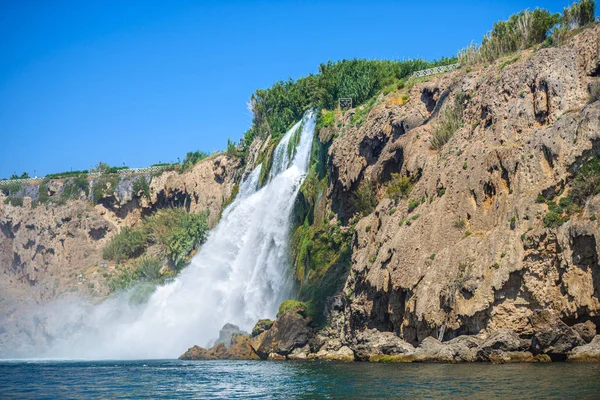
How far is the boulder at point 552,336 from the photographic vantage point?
1124 inches

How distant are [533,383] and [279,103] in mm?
66609

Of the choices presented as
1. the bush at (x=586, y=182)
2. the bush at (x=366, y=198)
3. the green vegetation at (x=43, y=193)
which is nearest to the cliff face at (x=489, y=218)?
the bush at (x=366, y=198)

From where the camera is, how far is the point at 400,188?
4469 centimetres

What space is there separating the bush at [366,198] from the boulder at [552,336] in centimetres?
2057

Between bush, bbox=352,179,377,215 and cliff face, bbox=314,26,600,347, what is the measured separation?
19.2 inches

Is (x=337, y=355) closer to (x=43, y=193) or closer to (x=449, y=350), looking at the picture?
(x=449, y=350)

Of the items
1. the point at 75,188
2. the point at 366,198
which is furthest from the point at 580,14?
the point at 75,188

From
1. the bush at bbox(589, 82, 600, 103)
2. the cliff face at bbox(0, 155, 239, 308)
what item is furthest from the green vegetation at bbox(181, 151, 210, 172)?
the bush at bbox(589, 82, 600, 103)

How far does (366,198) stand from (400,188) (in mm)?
6431

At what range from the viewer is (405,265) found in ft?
127

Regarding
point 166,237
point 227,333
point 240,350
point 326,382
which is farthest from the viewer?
point 166,237

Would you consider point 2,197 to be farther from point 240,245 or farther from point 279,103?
point 240,245

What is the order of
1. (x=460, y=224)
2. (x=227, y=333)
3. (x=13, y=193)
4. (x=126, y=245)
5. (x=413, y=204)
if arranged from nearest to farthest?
(x=460, y=224), (x=413, y=204), (x=227, y=333), (x=126, y=245), (x=13, y=193)

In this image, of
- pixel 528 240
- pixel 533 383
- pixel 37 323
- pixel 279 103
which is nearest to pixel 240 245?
pixel 279 103
